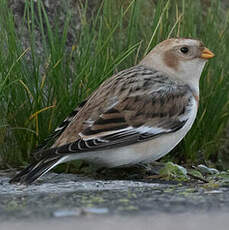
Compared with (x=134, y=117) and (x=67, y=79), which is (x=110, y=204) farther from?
(x=67, y=79)

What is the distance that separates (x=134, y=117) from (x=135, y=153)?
249 mm

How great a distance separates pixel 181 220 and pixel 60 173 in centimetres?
196

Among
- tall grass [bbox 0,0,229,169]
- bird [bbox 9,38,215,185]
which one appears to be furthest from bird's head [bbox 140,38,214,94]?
tall grass [bbox 0,0,229,169]

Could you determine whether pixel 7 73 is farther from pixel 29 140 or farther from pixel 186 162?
pixel 186 162

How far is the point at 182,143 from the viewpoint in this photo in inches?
198

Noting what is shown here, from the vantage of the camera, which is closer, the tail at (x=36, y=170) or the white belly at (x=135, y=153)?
the tail at (x=36, y=170)

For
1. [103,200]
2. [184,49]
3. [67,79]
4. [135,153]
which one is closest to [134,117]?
[135,153]

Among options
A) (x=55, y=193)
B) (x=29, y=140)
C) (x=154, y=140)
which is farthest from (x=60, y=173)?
(x=55, y=193)

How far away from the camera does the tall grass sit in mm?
4441

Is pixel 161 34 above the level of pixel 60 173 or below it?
above

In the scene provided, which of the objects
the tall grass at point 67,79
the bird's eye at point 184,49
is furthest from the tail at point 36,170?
the bird's eye at point 184,49

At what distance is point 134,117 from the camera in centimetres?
416

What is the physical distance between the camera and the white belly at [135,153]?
404 centimetres

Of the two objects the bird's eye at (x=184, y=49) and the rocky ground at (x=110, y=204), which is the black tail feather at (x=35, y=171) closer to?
the rocky ground at (x=110, y=204)
